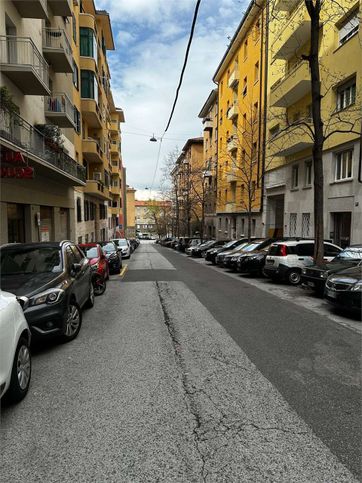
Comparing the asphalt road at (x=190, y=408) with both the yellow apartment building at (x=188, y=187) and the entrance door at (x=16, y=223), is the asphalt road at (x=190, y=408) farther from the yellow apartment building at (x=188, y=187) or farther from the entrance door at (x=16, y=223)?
the yellow apartment building at (x=188, y=187)

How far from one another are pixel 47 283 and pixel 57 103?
15.2 meters

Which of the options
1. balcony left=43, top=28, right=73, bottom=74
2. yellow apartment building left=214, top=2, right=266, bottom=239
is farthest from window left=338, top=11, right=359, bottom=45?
balcony left=43, top=28, right=73, bottom=74

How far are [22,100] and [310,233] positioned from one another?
1548 cm

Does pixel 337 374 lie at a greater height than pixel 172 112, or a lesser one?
lesser

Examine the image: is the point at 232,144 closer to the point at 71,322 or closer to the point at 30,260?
the point at 30,260

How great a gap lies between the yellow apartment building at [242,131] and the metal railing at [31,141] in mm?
12405

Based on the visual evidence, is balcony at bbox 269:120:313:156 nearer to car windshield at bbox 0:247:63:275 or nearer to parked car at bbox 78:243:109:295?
parked car at bbox 78:243:109:295

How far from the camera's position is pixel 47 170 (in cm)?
1435

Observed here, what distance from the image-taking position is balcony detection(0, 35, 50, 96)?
12.0 metres

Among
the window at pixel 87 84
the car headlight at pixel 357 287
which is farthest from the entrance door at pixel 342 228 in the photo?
the window at pixel 87 84

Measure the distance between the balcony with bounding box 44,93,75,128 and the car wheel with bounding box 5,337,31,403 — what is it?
16.0m

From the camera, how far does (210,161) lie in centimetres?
4516

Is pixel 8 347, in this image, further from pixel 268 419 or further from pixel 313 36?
pixel 313 36

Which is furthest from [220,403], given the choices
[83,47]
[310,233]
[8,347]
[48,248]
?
[83,47]
